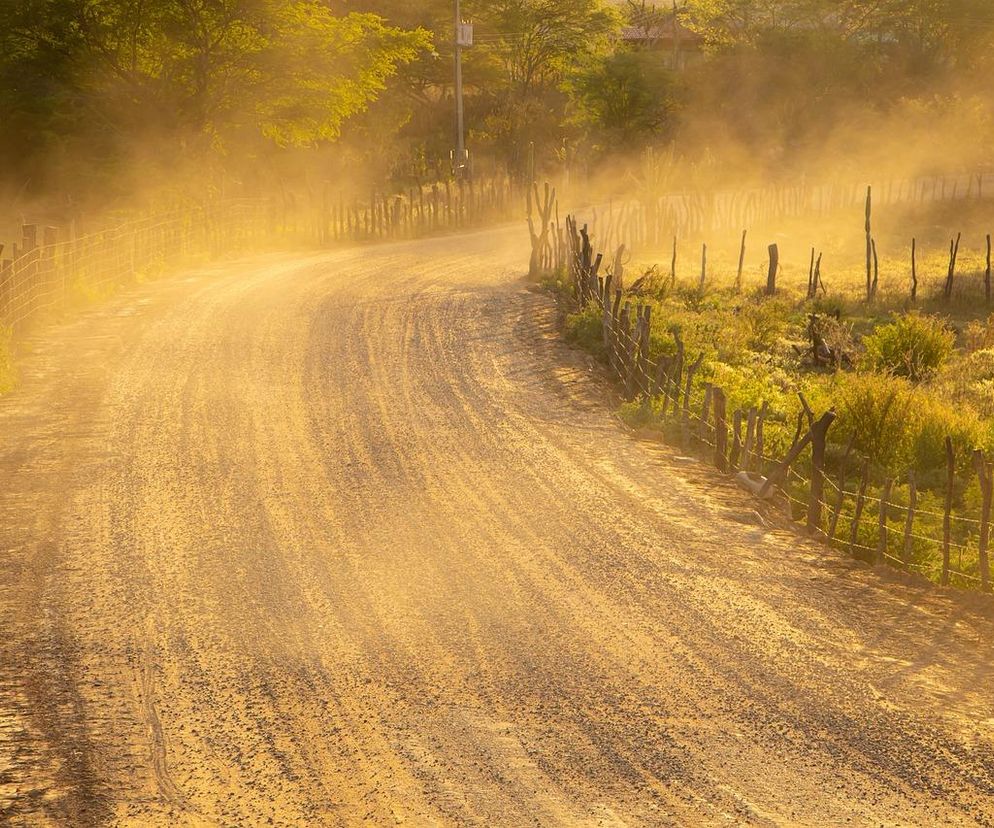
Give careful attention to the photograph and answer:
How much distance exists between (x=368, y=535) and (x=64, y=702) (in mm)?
3752

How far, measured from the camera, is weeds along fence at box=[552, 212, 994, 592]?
11.1 metres

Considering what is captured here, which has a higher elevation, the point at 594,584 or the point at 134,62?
the point at 134,62

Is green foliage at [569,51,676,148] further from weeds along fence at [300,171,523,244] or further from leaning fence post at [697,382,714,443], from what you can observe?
leaning fence post at [697,382,714,443]

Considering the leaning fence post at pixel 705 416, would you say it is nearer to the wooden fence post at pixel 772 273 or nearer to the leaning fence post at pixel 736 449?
the leaning fence post at pixel 736 449

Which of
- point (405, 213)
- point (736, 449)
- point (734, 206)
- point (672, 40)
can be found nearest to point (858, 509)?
point (736, 449)

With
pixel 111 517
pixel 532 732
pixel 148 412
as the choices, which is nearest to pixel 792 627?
pixel 532 732

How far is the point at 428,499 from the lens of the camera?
1218cm

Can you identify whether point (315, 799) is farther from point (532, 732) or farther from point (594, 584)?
point (594, 584)

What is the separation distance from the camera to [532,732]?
7699mm

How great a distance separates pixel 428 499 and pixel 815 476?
3.82m

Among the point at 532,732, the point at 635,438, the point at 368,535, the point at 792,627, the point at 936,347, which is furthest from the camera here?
the point at 936,347

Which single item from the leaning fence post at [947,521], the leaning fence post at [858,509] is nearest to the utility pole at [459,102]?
the leaning fence post at [858,509]

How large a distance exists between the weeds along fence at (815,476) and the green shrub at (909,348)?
431 cm

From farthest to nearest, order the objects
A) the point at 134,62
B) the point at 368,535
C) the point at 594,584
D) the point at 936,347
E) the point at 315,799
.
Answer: the point at 134,62, the point at 936,347, the point at 368,535, the point at 594,584, the point at 315,799
